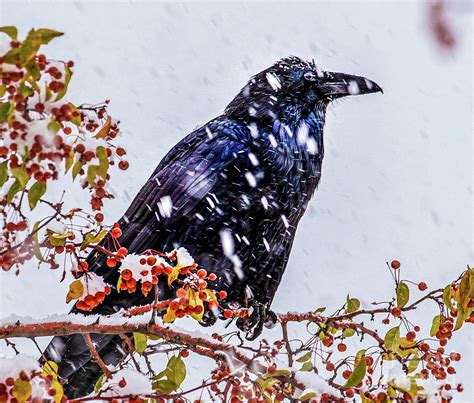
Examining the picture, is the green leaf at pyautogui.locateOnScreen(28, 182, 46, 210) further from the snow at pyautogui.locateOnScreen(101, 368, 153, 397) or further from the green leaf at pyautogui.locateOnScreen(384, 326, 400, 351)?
the green leaf at pyautogui.locateOnScreen(384, 326, 400, 351)

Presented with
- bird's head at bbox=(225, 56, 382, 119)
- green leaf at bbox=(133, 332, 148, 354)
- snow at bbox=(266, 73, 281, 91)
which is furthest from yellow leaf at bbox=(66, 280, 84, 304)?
snow at bbox=(266, 73, 281, 91)

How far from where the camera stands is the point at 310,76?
8.50ft

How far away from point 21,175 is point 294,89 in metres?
1.76

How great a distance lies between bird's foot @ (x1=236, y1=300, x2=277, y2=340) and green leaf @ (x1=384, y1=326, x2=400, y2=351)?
73 centimetres

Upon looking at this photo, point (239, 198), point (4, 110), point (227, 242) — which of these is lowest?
point (4, 110)

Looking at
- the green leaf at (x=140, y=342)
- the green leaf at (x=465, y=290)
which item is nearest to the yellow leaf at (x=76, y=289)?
the green leaf at (x=140, y=342)

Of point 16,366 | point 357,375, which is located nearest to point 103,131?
point 16,366

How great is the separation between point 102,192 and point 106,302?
104cm

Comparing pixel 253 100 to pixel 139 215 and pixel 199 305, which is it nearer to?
pixel 139 215

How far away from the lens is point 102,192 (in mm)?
1160

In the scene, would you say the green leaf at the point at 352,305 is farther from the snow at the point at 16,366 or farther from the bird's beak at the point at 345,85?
the bird's beak at the point at 345,85

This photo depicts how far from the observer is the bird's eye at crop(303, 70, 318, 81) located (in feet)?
8.49

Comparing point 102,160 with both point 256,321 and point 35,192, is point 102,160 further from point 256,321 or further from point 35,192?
point 256,321

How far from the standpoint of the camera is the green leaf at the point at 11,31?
0.88 meters
